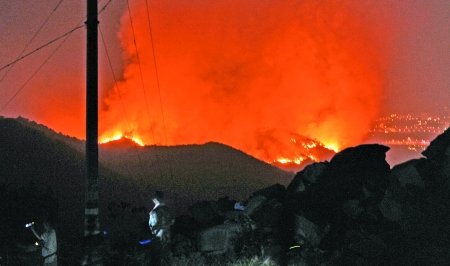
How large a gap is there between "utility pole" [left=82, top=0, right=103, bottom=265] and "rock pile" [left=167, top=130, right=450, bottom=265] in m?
4.26

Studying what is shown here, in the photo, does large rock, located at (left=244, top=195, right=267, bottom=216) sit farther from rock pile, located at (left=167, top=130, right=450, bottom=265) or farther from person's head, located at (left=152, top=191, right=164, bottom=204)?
person's head, located at (left=152, top=191, right=164, bottom=204)

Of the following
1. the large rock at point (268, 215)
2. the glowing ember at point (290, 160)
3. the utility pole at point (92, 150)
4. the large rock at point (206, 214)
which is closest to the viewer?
the utility pole at point (92, 150)

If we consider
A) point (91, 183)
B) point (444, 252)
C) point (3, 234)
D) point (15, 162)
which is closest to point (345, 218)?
point (444, 252)

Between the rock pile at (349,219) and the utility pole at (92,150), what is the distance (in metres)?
4.26

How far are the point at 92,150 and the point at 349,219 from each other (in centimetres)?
853

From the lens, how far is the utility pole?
11.4 meters

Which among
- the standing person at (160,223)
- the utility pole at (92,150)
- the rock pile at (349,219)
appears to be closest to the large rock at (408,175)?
the rock pile at (349,219)

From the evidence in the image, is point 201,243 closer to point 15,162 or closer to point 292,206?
point 292,206

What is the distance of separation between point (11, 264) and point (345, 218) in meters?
10.7

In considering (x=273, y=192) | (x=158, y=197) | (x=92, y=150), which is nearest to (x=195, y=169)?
(x=273, y=192)

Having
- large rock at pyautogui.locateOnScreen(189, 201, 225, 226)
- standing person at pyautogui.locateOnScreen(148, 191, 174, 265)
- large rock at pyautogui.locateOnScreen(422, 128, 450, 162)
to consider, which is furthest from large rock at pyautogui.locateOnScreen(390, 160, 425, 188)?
standing person at pyautogui.locateOnScreen(148, 191, 174, 265)

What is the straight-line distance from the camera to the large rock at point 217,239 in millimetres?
15258

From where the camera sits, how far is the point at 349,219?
51.4 feet

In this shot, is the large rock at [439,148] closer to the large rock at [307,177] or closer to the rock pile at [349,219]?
the rock pile at [349,219]
